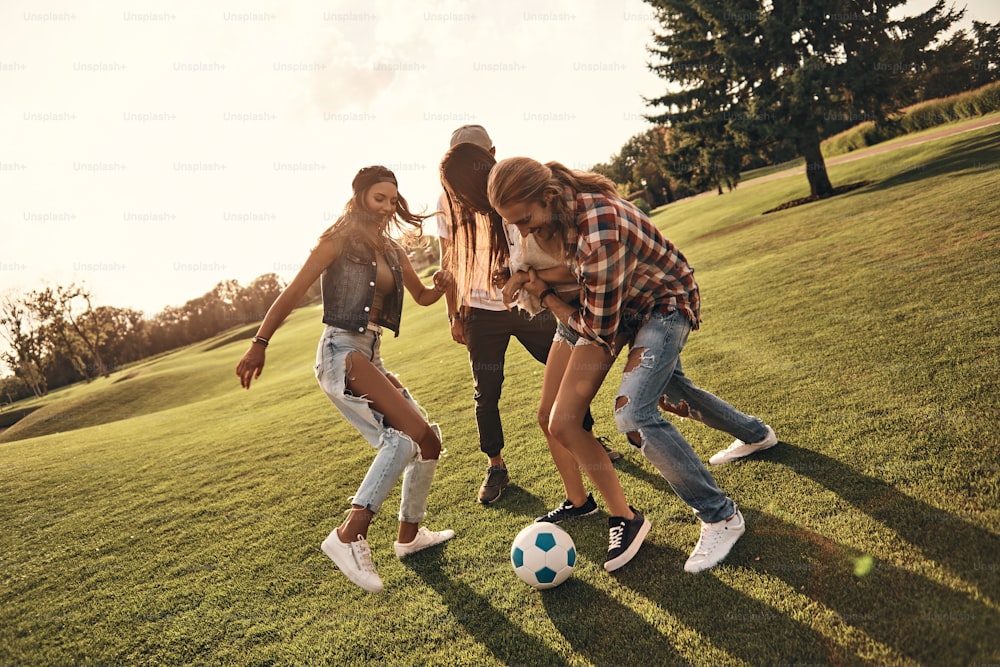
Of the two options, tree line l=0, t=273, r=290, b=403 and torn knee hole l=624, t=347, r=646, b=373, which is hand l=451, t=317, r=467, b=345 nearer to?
torn knee hole l=624, t=347, r=646, b=373

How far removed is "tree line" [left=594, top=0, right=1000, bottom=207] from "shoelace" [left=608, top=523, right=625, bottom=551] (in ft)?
70.9

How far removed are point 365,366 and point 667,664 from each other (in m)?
2.43

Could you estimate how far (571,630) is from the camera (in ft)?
9.30

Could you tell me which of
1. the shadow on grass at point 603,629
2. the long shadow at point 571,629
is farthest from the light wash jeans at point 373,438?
the shadow on grass at point 603,629

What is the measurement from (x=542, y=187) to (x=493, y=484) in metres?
2.71

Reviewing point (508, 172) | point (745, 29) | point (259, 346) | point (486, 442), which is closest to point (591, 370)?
point (508, 172)

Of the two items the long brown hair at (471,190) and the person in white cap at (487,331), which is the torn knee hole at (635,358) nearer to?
the long brown hair at (471,190)

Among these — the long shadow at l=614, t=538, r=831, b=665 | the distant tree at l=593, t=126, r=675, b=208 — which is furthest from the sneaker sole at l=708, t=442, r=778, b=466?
the distant tree at l=593, t=126, r=675, b=208

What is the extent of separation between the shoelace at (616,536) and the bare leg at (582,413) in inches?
3.0

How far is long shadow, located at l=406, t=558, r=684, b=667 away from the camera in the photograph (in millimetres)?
2590

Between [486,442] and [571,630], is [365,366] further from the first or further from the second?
[571,630]

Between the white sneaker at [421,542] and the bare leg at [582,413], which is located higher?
the bare leg at [582,413]

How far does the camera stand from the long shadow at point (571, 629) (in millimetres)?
2590

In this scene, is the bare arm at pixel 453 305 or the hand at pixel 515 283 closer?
the hand at pixel 515 283
